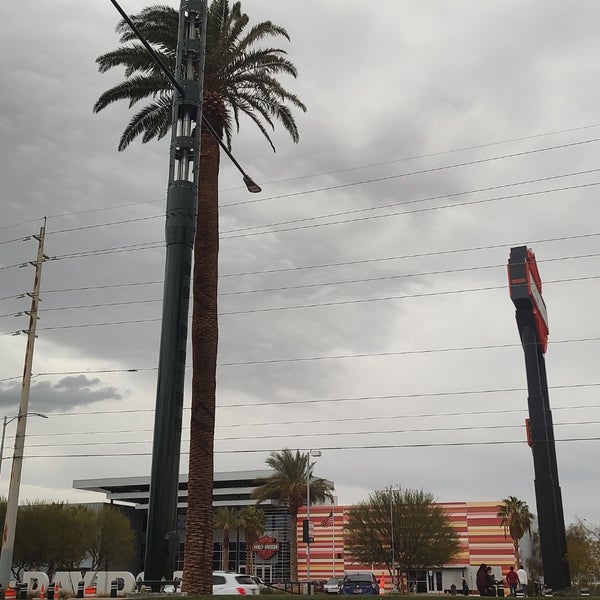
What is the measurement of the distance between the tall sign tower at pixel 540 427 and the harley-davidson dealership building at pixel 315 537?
48.8 ft

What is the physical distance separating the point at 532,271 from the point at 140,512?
2171 inches

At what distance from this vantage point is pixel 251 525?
74125 millimetres

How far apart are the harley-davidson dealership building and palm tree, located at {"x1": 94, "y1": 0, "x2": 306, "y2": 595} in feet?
138

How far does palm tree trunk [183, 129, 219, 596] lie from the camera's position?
21.5 m

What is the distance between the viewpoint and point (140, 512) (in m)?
90.6

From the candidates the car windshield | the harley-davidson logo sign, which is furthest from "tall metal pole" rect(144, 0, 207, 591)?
the harley-davidson logo sign

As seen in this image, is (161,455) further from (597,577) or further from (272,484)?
(597,577)

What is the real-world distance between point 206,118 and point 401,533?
50584 mm

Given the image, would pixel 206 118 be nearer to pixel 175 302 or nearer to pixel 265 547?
pixel 175 302

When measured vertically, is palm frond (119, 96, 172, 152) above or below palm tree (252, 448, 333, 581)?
above

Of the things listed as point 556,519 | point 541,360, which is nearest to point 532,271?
point 541,360

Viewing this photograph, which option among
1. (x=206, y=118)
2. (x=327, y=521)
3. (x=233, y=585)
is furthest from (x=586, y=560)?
(x=206, y=118)

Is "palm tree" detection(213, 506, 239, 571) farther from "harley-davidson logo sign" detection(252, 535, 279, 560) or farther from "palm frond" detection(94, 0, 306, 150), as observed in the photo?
"palm frond" detection(94, 0, 306, 150)

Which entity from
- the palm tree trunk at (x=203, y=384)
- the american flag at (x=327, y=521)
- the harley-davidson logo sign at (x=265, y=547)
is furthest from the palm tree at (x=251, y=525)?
the palm tree trunk at (x=203, y=384)
